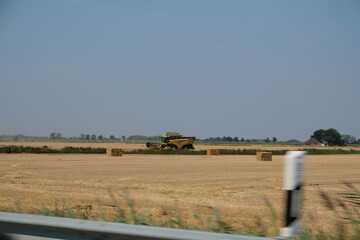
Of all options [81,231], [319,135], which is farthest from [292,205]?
[319,135]

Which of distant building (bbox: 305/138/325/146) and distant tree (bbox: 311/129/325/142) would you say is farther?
distant tree (bbox: 311/129/325/142)

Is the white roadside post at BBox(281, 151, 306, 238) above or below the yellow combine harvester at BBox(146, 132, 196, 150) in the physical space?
below

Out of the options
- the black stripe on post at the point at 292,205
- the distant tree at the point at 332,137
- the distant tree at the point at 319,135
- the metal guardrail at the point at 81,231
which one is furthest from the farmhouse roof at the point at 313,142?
the metal guardrail at the point at 81,231

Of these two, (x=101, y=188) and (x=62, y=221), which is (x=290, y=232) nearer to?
(x=62, y=221)

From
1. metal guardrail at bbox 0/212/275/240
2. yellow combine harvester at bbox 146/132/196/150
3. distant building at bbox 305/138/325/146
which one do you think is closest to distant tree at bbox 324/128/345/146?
distant building at bbox 305/138/325/146

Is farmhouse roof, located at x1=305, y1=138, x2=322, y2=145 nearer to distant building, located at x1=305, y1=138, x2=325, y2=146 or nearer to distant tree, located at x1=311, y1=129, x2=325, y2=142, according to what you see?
distant building, located at x1=305, y1=138, x2=325, y2=146

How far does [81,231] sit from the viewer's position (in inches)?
148

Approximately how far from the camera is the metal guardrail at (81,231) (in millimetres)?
3469

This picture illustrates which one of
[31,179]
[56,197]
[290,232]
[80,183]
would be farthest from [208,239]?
[31,179]

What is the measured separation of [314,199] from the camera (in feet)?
44.1

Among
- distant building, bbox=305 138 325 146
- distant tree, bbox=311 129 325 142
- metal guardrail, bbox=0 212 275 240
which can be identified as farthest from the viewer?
distant tree, bbox=311 129 325 142

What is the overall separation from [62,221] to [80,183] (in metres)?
14.1

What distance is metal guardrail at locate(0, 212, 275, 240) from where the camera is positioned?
3.47 metres

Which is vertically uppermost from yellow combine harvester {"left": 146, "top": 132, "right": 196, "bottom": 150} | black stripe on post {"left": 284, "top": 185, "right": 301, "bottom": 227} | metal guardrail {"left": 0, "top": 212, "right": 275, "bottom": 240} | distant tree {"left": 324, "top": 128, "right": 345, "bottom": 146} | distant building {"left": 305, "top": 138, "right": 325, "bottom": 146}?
distant tree {"left": 324, "top": 128, "right": 345, "bottom": 146}
